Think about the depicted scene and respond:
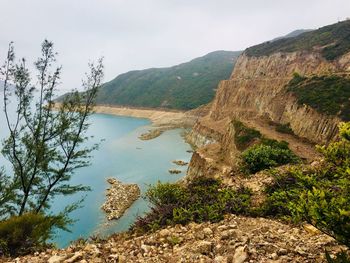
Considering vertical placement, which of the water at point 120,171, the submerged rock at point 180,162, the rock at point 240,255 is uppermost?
the rock at point 240,255

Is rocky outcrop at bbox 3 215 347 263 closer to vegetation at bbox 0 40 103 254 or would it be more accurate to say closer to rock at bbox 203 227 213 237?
rock at bbox 203 227 213 237

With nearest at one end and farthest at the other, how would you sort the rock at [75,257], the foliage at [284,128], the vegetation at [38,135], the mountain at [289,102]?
the rock at [75,257]
the vegetation at [38,135]
the mountain at [289,102]
the foliage at [284,128]

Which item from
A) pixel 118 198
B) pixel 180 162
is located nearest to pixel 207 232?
pixel 118 198

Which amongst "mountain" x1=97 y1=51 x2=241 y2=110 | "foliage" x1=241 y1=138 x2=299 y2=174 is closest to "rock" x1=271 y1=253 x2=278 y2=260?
"foliage" x1=241 y1=138 x2=299 y2=174

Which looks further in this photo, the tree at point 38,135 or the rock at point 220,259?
the tree at point 38,135

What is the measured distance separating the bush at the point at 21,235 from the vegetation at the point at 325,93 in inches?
1232

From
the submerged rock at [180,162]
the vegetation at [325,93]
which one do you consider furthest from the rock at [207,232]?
the submerged rock at [180,162]

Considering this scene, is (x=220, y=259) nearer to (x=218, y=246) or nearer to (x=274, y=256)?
(x=218, y=246)

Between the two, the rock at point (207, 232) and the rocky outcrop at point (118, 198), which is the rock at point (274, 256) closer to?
the rock at point (207, 232)

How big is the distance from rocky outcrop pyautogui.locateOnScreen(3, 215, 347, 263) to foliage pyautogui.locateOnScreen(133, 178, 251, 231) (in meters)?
0.51

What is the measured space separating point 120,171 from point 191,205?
3798cm

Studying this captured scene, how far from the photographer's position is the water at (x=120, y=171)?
92.6 feet

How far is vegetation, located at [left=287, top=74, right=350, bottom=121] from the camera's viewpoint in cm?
3362

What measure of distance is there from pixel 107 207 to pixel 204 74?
171 m
